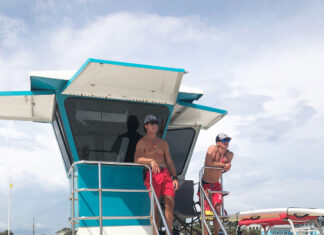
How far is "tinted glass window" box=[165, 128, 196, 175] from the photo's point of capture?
945 cm

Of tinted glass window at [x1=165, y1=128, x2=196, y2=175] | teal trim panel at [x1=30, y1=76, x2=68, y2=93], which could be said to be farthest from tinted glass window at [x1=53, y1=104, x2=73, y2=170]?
tinted glass window at [x1=165, y1=128, x2=196, y2=175]

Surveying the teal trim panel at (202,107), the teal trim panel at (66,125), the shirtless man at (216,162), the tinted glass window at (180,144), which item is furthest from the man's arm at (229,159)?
the teal trim panel at (66,125)

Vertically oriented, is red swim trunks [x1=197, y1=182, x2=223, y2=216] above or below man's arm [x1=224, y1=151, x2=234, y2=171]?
below

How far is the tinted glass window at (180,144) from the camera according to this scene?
945cm

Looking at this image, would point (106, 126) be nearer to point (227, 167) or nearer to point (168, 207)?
point (168, 207)

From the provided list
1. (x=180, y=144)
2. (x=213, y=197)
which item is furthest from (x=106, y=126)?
(x=180, y=144)

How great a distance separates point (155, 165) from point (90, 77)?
68.6 inches

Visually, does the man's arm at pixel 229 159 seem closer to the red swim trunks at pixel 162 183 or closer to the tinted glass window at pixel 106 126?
the red swim trunks at pixel 162 183

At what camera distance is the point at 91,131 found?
24.4 ft

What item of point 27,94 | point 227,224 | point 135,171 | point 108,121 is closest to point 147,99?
point 108,121

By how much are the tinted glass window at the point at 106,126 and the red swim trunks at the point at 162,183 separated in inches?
39.1

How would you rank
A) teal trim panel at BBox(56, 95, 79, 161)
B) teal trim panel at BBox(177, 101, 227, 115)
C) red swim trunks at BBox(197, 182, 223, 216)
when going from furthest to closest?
teal trim panel at BBox(177, 101, 227, 115), red swim trunks at BBox(197, 182, 223, 216), teal trim panel at BBox(56, 95, 79, 161)

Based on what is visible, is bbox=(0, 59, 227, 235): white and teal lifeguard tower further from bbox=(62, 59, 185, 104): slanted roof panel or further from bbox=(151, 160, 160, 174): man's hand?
bbox=(151, 160, 160, 174): man's hand

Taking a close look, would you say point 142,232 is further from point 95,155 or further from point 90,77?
point 90,77
